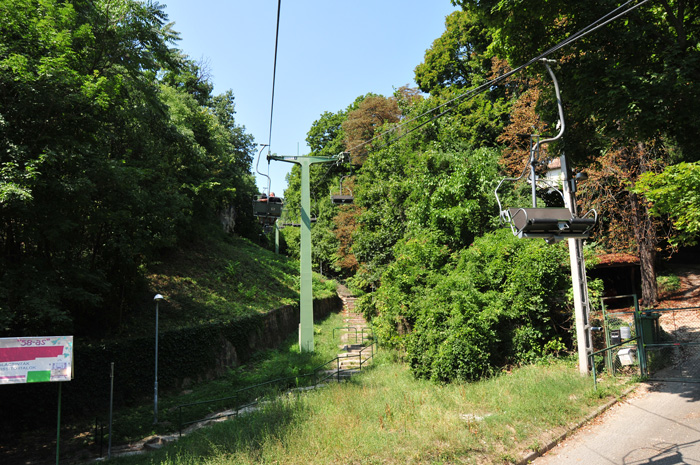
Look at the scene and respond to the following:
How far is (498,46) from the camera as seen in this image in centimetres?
1182

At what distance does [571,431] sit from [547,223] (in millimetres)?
3814

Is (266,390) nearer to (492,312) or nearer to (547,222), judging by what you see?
(492,312)

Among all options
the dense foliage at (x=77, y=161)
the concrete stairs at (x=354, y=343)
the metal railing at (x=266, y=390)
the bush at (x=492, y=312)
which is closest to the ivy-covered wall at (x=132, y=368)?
the dense foliage at (x=77, y=161)

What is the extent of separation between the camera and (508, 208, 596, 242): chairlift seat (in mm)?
7656

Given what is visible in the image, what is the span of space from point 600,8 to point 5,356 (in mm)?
15283

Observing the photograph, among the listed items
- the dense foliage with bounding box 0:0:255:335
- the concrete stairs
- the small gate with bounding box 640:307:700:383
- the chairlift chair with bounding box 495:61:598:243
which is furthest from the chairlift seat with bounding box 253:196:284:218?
the small gate with bounding box 640:307:700:383

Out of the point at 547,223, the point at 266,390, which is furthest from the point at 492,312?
the point at 266,390

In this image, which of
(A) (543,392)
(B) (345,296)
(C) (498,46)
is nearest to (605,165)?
(C) (498,46)

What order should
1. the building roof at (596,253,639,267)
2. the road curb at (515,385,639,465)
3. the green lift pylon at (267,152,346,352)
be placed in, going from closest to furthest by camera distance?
the road curb at (515,385,639,465) < the green lift pylon at (267,152,346,352) < the building roof at (596,253,639,267)

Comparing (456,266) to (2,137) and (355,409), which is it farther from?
(2,137)

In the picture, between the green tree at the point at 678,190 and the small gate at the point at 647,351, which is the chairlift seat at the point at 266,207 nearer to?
the small gate at the point at 647,351

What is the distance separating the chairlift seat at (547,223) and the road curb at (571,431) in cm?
350

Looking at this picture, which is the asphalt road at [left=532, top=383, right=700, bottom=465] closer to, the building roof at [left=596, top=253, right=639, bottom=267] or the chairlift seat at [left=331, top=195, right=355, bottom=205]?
the building roof at [left=596, top=253, right=639, bottom=267]

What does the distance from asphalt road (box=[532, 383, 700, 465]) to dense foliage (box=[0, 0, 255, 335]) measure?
12029mm
